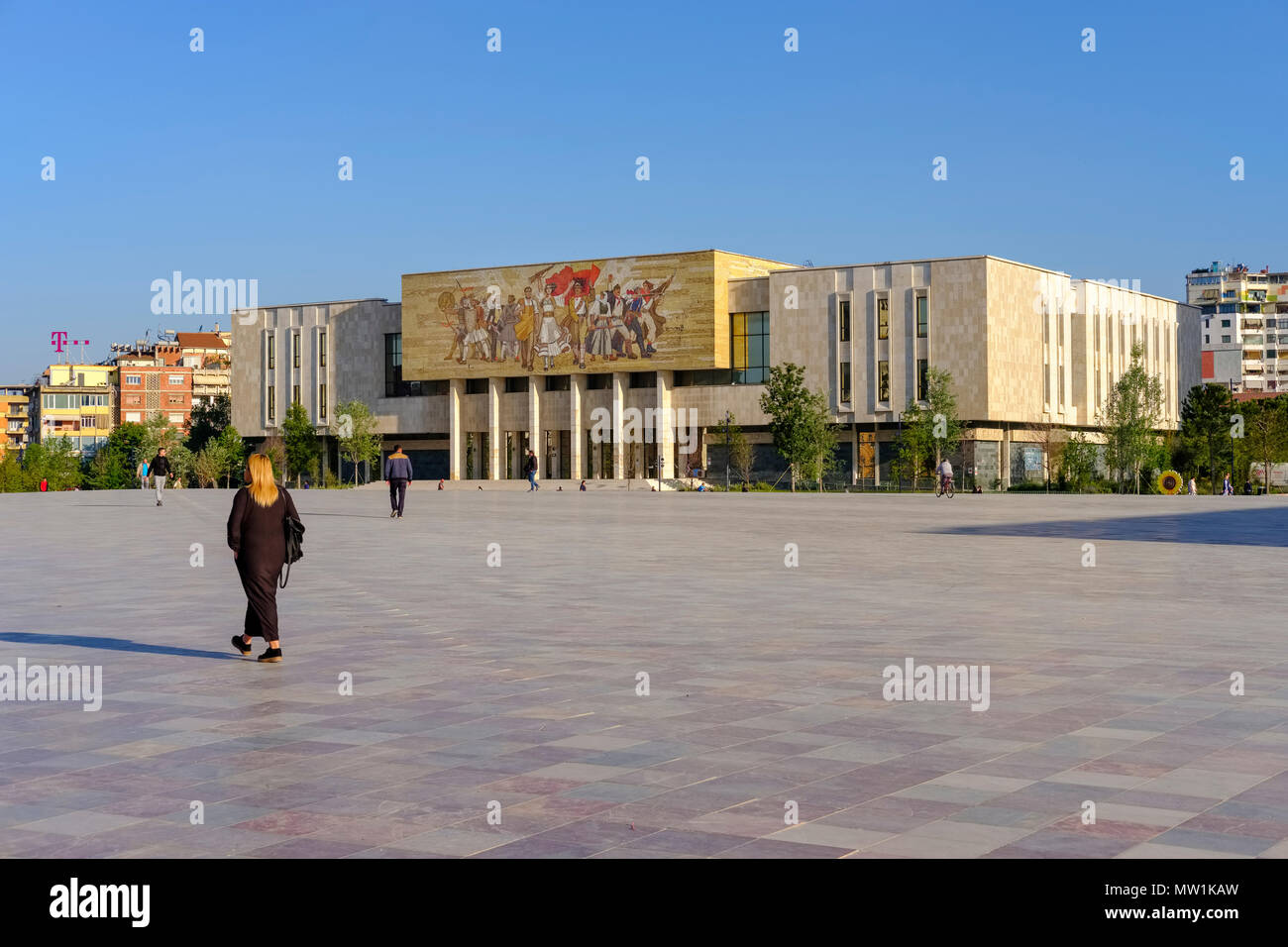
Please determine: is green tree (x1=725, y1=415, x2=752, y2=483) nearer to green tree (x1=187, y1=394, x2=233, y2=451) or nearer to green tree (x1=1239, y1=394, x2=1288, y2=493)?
green tree (x1=1239, y1=394, x2=1288, y2=493)

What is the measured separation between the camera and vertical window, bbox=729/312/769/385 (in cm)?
8350

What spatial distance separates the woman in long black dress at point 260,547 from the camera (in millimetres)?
10195

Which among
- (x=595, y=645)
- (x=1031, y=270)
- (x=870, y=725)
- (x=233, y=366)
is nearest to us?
(x=870, y=725)

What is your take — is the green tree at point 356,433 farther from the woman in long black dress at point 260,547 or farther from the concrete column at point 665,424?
the woman in long black dress at point 260,547

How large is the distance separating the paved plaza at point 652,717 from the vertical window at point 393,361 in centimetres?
8085

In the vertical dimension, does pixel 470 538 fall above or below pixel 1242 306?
below

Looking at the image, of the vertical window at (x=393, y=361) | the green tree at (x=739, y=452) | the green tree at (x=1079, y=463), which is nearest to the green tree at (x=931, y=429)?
the green tree at (x=1079, y=463)

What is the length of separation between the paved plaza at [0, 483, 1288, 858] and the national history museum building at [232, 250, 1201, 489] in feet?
201

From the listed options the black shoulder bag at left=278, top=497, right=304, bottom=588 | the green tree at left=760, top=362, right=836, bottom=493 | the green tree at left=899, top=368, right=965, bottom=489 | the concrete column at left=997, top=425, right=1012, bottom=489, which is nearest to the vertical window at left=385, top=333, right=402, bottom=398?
the green tree at left=760, top=362, right=836, bottom=493

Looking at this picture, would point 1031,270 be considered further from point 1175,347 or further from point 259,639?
point 259,639

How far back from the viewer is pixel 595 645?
11.0m

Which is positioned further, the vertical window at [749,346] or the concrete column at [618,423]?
the concrete column at [618,423]
